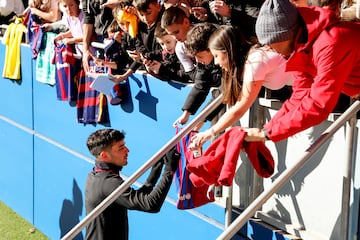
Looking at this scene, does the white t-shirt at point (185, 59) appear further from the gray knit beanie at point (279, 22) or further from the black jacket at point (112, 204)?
the gray knit beanie at point (279, 22)

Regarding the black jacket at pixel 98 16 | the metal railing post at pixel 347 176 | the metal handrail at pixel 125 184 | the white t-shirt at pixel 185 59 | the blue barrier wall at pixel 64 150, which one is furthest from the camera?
the black jacket at pixel 98 16

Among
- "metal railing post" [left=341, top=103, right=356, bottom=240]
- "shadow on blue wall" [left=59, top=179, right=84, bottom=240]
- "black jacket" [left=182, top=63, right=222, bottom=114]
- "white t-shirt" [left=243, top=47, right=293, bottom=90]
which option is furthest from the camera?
"shadow on blue wall" [left=59, top=179, right=84, bottom=240]

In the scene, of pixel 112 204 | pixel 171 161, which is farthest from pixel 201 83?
pixel 112 204

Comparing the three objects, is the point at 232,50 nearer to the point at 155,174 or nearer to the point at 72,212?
the point at 155,174

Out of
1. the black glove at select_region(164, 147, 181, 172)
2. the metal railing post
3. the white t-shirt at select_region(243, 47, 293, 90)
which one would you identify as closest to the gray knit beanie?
the white t-shirt at select_region(243, 47, 293, 90)

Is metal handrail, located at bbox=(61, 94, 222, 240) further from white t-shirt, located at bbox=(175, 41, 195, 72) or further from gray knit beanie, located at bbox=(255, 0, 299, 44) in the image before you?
gray knit beanie, located at bbox=(255, 0, 299, 44)

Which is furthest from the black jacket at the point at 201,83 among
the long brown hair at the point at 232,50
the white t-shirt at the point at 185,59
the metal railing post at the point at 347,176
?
the metal railing post at the point at 347,176

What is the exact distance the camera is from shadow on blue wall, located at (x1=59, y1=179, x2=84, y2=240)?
255 inches

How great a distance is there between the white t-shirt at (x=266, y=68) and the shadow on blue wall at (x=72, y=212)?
127 inches

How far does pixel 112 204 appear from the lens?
4168 mm

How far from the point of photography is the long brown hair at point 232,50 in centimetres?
353

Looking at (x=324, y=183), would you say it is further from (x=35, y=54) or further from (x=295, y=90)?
(x=35, y=54)

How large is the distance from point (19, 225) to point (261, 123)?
4.09 meters

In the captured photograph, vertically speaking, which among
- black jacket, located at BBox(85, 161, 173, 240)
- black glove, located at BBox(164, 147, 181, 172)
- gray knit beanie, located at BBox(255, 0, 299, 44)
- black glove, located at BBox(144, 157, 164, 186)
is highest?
gray knit beanie, located at BBox(255, 0, 299, 44)
